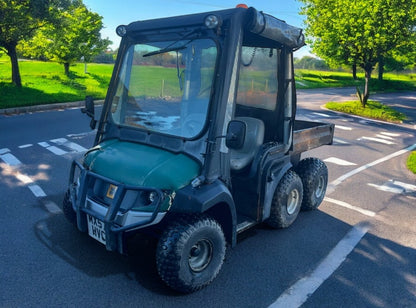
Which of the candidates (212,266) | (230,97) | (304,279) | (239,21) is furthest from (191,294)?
(239,21)

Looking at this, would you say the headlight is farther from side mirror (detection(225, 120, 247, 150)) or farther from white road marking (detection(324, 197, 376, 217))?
white road marking (detection(324, 197, 376, 217))

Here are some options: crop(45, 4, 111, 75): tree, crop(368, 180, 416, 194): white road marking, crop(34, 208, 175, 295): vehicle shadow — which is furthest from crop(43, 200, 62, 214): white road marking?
crop(45, 4, 111, 75): tree

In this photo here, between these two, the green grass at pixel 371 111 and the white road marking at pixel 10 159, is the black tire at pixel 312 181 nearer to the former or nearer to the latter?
the white road marking at pixel 10 159

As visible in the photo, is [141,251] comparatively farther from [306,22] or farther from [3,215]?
[306,22]

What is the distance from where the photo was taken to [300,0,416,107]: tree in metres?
15.9

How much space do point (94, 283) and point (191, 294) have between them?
0.97 m

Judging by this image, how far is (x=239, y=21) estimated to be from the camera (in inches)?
138

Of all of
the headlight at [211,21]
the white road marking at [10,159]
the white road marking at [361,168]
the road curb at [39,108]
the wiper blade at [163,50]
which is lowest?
the white road marking at [361,168]

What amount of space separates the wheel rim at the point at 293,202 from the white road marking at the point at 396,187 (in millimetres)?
3087

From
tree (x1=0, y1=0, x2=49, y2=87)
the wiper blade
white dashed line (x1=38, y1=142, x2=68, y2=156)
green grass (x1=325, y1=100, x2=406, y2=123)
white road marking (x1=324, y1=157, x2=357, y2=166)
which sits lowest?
white road marking (x1=324, y1=157, x2=357, y2=166)

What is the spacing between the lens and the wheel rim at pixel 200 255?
3.49 m

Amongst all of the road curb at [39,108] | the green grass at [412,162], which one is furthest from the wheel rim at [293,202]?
the road curb at [39,108]

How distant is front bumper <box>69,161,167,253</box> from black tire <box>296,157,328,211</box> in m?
2.95

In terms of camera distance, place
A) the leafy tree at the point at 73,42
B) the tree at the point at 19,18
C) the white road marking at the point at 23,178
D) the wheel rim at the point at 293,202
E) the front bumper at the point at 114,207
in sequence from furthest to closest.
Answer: the leafy tree at the point at 73,42 → the tree at the point at 19,18 → the white road marking at the point at 23,178 → the wheel rim at the point at 293,202 → the front bumper at the point at 114,207
